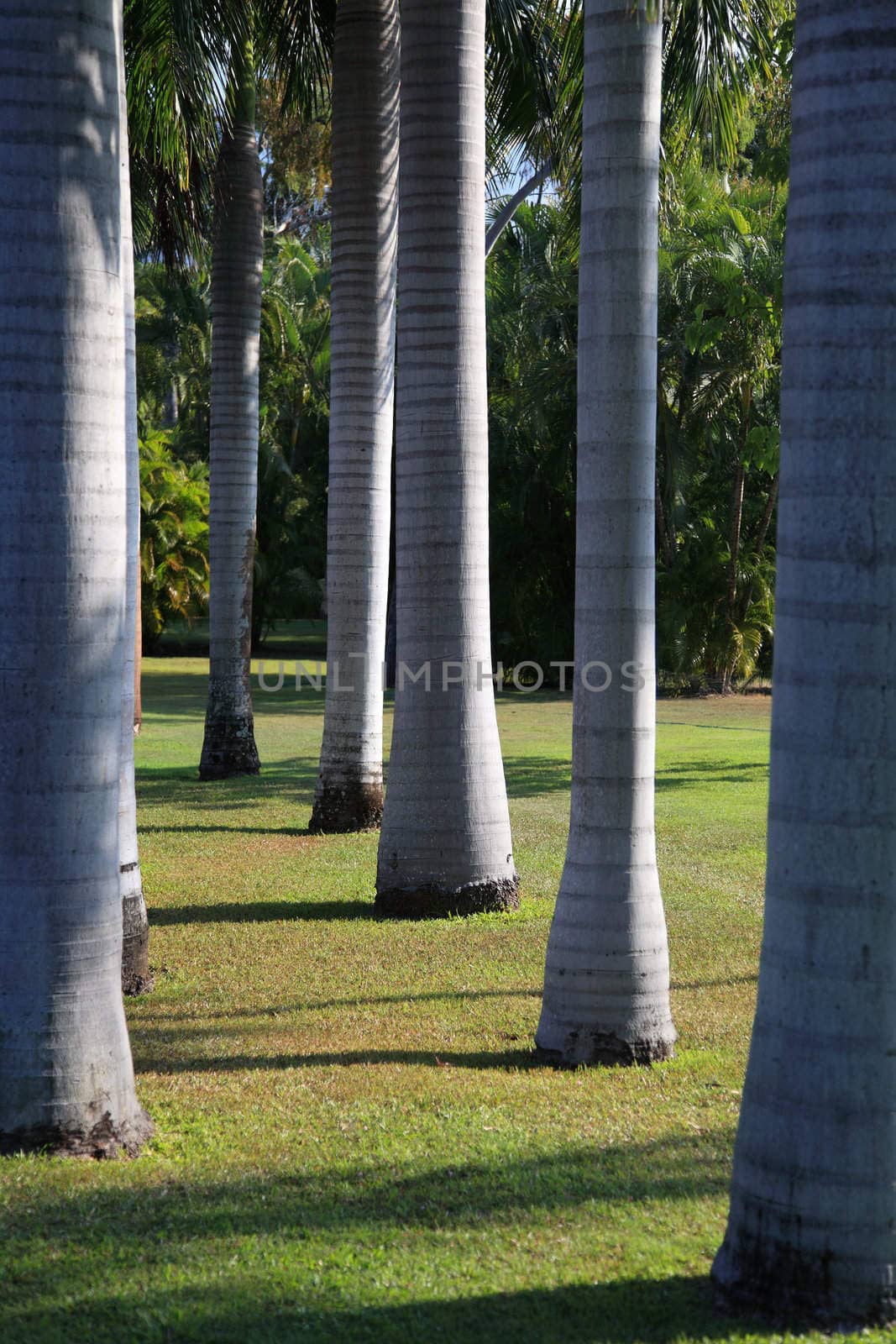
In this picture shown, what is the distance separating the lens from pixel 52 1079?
500 cm

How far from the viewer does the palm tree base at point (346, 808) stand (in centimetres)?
1262

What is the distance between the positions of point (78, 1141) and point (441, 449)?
5.25 metres

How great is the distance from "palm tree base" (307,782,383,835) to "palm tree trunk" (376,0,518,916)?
10.4 feet

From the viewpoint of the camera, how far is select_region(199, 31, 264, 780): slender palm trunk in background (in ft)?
50.0

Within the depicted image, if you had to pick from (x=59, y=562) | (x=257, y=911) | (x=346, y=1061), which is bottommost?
(x=257, y=911)

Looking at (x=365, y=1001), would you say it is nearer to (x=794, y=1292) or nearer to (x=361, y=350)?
(x=794, y=1292)

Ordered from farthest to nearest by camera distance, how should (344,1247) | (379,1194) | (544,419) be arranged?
(544,419) → (379,1194) → (344,1247)

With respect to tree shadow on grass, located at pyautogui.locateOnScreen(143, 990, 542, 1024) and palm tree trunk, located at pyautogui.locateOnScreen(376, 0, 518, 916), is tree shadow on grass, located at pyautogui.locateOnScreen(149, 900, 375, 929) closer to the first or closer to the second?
palm tree trunk, located at pyautogui.locateOnScreen(376, 0, 518, 916)

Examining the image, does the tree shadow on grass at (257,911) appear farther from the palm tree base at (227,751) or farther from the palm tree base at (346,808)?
the palm tree base at (227,751)

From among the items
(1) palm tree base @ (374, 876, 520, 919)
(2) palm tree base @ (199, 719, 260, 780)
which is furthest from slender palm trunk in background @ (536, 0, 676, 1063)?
(2) palm tree base @ (199, 719, 260, 780)

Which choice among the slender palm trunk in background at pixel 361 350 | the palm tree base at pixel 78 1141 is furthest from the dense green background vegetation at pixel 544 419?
the palm tree base at pixel 78 1141

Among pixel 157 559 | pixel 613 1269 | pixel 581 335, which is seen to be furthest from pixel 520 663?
pixel 613 1269

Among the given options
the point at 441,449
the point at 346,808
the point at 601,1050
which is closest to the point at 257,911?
the point at 346,808

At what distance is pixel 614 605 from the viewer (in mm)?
6332
